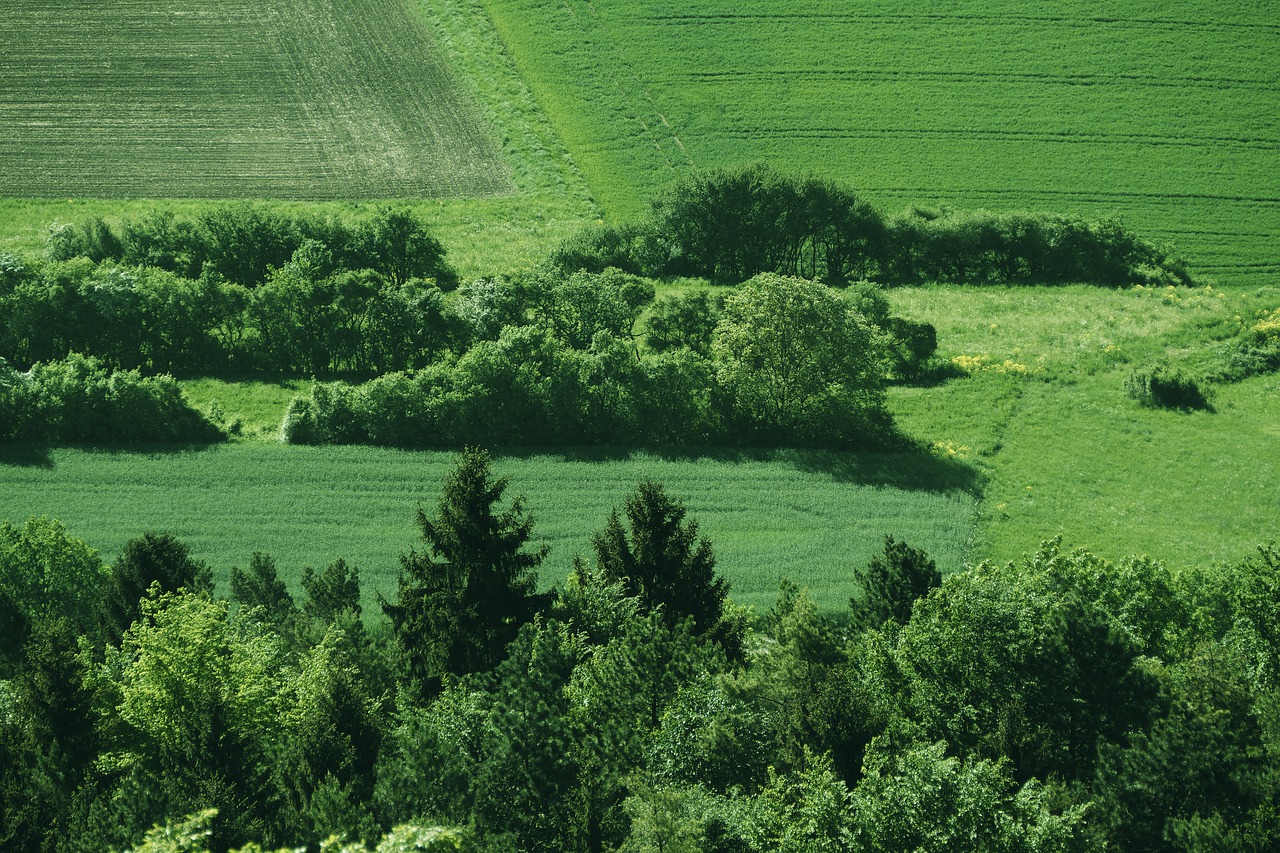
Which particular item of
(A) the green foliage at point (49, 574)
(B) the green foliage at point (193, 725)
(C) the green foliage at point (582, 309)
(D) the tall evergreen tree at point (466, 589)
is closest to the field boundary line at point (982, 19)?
(C) the green foliage at point (582, 309)

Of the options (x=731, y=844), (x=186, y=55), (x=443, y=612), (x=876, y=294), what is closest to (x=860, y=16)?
(x=876, y=294)

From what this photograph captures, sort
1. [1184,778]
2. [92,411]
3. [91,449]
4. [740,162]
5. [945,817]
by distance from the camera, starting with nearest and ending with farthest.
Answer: [945,817] < [1184,778] < [91,449] < [92,411] < [740,162]

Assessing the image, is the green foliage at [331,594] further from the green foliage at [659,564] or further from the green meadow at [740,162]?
the green foliage at [659,564]

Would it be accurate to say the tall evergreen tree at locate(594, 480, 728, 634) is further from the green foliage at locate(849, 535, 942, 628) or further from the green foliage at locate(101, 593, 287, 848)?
the green foliage at locate(101, 593, 287, 848)

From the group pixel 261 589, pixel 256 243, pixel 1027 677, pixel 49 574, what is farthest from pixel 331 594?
pixel 256 243

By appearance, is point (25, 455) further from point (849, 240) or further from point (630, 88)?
point (630, 88)

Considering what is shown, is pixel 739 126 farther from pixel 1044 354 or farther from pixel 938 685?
pixel 938 685
